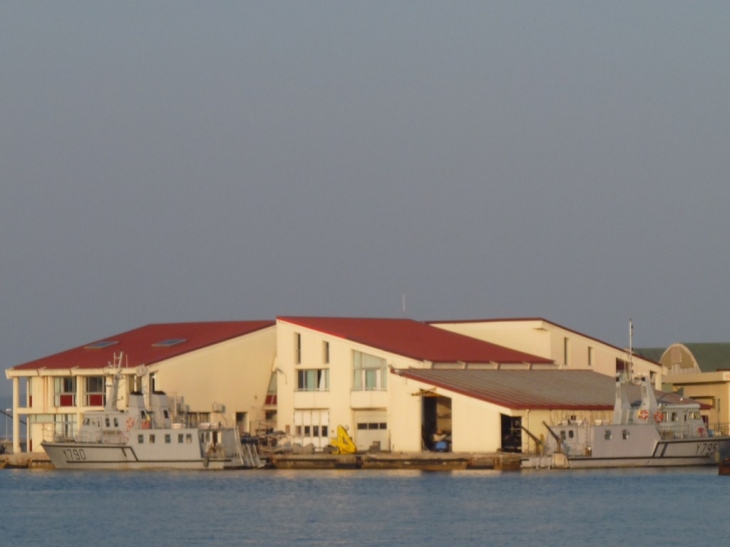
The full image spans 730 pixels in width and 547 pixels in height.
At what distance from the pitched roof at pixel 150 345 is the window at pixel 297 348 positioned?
3.29 meters

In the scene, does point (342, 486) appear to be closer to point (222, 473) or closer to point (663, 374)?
point (222, 473)

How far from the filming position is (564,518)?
188ft

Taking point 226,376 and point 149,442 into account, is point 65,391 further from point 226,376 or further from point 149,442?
point 149,442

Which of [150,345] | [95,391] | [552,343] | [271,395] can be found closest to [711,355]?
[552,343]

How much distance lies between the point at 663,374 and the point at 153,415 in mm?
30303

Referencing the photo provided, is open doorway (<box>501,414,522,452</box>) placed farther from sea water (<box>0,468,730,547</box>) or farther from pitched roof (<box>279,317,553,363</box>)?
pitched roof (<box>279,317,553,363</box>)

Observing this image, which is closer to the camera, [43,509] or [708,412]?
[43,509]

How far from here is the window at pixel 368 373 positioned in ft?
271

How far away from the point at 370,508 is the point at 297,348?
25.1 metres

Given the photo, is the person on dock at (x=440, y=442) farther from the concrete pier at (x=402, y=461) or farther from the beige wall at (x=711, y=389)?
the beige wall at (x=711, y=389)

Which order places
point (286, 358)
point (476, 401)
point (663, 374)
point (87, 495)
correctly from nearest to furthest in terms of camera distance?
1. point (87, 495)
2. point (476, 401)
3. point (286, 358)
4. point (663, 374)

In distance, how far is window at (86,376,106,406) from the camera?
87.2 m

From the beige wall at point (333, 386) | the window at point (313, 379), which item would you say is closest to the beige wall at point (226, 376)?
the beige wall at point (333, 386)

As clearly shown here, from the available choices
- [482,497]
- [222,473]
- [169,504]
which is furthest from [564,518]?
[222,473]
